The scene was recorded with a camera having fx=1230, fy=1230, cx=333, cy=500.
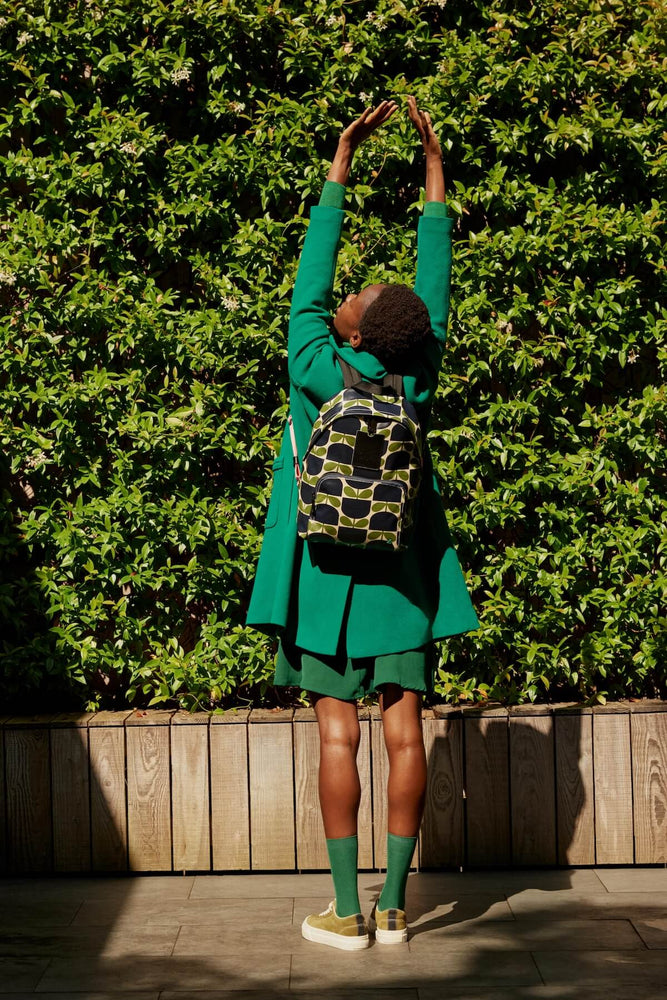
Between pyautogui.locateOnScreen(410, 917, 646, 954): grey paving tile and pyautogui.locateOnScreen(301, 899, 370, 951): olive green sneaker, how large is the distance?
15cm

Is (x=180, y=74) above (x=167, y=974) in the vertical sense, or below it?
above

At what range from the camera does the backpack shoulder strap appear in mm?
3500

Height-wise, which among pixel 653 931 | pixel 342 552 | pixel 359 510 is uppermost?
pixel 359 510

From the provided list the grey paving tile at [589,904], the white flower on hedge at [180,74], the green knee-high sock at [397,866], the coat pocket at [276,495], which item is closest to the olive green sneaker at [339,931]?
the green knee-high sock at [397,866]

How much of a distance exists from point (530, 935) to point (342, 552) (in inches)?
50.9

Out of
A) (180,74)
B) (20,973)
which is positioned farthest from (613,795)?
(180,74)

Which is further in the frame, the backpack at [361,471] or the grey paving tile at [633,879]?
the grey paving tile at [633,879]

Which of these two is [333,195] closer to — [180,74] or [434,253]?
[434,253]

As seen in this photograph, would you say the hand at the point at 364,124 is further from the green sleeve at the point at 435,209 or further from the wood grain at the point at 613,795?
the wood grain at the point at 613,795

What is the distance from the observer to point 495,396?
4.59m

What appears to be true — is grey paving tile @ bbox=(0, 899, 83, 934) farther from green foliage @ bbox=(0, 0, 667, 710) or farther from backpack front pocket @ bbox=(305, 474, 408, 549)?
backpack front pocket @ bbox=(305, 474, 408, 549)

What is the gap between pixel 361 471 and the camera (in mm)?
3391

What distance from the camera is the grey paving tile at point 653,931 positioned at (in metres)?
3.62

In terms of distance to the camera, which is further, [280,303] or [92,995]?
[280,303]
